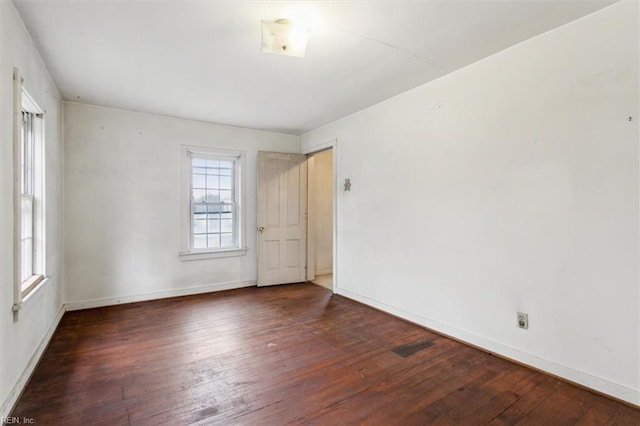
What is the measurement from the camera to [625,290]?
6.58 feet

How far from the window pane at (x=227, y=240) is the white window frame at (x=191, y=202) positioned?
2.9 inches

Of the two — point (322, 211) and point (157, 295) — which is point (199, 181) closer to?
point (157, 295)

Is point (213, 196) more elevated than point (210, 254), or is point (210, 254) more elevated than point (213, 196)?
point (213, 196)

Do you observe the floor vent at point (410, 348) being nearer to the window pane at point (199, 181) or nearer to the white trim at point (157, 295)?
the white trim at point (157, 295)

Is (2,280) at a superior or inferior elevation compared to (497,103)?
inferior

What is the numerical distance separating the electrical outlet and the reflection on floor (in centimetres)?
282

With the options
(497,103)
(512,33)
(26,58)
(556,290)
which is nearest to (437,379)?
(556,290)

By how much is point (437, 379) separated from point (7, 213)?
10.0ft

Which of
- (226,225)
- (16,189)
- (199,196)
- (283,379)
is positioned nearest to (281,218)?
(226,225)

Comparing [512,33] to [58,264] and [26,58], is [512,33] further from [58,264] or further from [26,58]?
[58,264]

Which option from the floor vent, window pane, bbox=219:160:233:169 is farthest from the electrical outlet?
window pane, bbox=219:160:233:169

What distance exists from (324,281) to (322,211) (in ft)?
4.48

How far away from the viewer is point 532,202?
244cm

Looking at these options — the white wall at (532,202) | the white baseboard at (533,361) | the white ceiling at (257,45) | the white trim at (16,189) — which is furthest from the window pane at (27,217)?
the white baseboard at (533,361)
